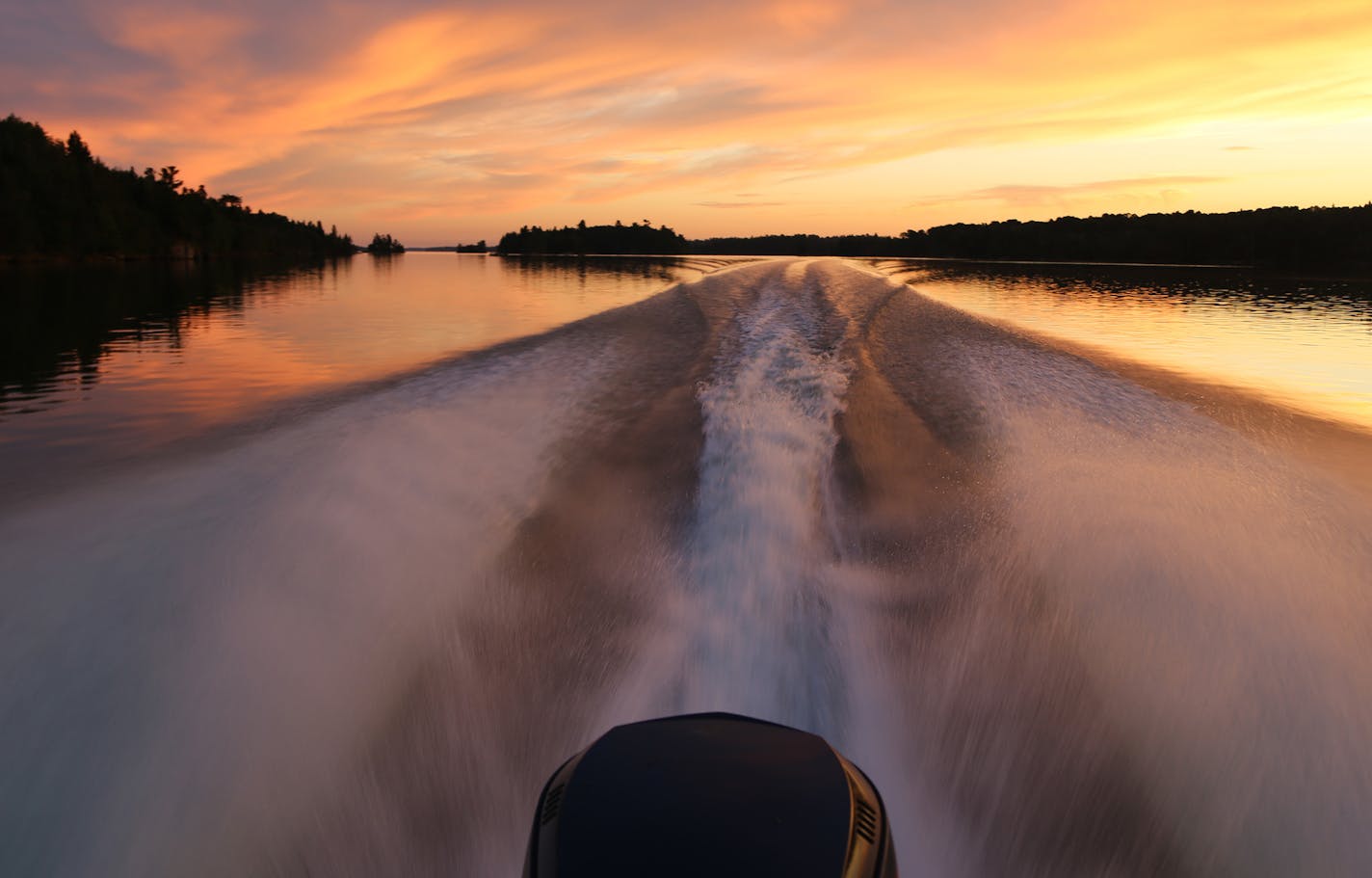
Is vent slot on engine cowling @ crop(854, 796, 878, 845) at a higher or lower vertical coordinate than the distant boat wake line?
higher

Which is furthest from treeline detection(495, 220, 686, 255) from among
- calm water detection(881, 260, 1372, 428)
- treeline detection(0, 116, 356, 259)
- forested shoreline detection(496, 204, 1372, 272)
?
calm water detection(881, 260, 1372, 428)

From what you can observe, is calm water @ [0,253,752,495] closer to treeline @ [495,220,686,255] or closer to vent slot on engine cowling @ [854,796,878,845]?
vent slot on engine cowling @ [854,796,878,845]

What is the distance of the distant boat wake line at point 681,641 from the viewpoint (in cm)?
227

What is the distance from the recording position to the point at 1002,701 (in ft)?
9.16

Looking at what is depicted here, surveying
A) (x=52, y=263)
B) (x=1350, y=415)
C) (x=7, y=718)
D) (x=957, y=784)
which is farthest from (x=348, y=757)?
(x=52, y=263)

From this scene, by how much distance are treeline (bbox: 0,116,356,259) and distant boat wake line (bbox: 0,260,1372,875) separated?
6274 cm

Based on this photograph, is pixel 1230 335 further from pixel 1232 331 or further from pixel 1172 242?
pixel 1172 242

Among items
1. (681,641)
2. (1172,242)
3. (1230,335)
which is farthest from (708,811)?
(1172,242)

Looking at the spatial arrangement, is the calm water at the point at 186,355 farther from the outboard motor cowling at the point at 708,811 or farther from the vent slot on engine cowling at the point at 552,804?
the outboard motor cowling at the point at 708,811

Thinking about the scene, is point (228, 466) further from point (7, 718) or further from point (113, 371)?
point (113, 371)

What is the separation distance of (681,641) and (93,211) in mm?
74672

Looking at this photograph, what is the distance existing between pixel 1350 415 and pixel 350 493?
870 centimetres

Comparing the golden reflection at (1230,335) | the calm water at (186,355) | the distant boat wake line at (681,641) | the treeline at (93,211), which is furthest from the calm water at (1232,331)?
the treeline at (93,211)

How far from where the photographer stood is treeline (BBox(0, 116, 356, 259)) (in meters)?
51.4
